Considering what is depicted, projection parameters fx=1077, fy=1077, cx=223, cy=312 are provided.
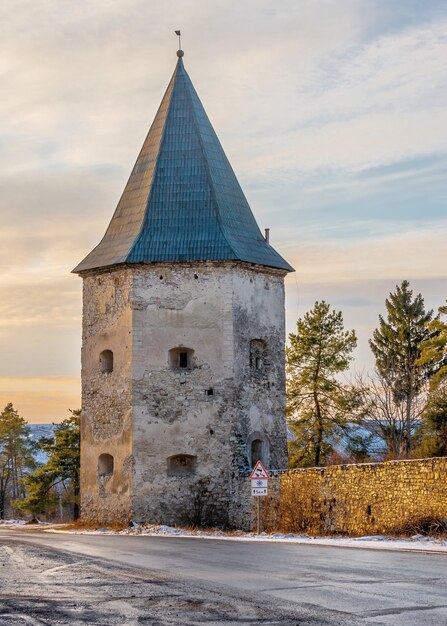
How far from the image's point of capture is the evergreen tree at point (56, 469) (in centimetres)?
4672

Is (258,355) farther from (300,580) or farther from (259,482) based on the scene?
(300,580)

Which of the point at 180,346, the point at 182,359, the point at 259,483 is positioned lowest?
the point at 259,483

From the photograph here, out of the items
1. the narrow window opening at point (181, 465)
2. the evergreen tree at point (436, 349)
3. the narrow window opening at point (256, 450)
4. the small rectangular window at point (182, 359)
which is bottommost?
→ the narrow window opening at point (181, 465)

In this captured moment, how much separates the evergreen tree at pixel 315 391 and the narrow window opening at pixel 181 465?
1185 centimetres

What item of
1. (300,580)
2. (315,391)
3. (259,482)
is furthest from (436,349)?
(300,580)

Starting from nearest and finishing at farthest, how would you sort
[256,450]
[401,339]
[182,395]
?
[182,395]
[256,450]
[401,339]

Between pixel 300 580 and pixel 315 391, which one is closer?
pixel 300 580

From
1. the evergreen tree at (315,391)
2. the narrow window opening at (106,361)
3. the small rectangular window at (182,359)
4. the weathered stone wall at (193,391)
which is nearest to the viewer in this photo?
the weathered stone wall at (193,391)

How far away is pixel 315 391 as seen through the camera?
44.7m

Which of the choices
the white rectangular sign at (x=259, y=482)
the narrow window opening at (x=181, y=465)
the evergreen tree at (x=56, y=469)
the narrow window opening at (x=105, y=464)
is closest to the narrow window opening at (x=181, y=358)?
the narrow window opening at (x=181, y=465)

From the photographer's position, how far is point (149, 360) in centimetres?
3344

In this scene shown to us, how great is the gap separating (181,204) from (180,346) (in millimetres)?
4766

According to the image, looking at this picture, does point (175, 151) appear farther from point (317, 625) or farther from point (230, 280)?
point (317, 625)

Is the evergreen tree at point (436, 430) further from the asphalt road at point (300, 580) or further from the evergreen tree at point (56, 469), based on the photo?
the asphalt road at point (300, 580)
